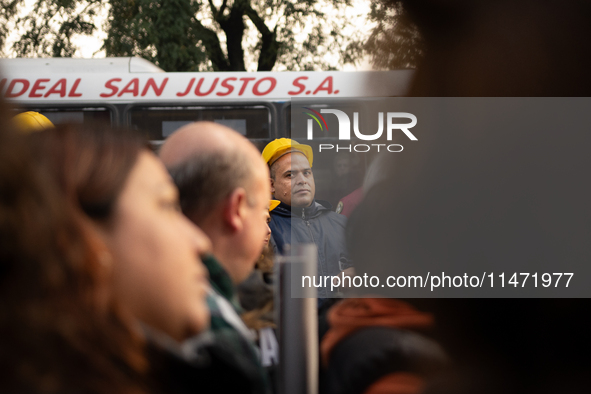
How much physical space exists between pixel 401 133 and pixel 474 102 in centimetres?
12

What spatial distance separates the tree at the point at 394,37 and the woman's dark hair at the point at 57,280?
47 centimetres

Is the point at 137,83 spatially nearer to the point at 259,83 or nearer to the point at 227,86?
the point at 227,86

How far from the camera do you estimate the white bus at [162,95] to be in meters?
7.83

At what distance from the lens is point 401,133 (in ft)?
2.88

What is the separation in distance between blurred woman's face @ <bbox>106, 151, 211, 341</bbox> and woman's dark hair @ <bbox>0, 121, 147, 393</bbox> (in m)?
0.02

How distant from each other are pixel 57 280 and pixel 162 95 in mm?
7593

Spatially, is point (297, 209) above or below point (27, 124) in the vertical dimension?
above

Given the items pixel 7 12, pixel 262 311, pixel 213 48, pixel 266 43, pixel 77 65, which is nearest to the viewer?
pixel 262 311

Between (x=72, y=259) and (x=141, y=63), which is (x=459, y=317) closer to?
(x=72, y=259)

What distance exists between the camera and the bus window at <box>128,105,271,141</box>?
25.8 feet

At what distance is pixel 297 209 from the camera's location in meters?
3.20

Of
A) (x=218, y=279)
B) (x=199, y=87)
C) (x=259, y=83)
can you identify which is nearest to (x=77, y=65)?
(x=199, y=87)

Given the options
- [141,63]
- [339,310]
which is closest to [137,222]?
[339,310]

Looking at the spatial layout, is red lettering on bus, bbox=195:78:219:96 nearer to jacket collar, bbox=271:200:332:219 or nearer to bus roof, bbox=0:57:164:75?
bus roof, bbox=0:57:164:75
